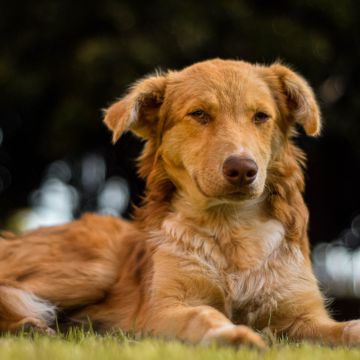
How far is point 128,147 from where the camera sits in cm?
1238

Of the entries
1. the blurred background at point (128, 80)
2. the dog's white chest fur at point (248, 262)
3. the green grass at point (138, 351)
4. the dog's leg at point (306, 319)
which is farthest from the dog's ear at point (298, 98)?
the blurred background at point (128, 80)

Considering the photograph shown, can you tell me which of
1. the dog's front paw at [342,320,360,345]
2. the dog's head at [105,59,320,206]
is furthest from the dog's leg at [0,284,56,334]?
the dog's front paw at [342,320,360,345]

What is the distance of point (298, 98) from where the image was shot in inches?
240

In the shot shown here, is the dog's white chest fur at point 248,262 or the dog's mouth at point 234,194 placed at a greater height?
the dog's mouth at point 234,194

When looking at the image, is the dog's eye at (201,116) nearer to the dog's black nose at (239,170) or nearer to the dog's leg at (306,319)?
the dog's black nose at (239,170)

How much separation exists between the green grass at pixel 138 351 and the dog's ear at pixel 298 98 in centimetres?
186

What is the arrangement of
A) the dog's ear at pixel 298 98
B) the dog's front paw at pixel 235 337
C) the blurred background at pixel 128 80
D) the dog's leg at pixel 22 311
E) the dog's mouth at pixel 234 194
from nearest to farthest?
the dog's front paw at pixel 235 337
the dog's mouth at pixel 234 194
the dog's leg at pixel 22 311
the dog's ear at pixel 298 98
the blurred background at pixel 128 80

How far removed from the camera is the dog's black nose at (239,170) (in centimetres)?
522

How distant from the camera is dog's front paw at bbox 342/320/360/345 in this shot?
5.07m

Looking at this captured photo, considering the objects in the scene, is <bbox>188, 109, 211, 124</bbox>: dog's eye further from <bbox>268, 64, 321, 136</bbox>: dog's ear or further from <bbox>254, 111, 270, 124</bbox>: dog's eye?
<bbox>268, 64, 321, 136</bbox>: dog's ear

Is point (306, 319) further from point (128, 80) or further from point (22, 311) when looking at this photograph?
point (128, 80)

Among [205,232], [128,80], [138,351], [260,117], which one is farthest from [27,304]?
[128,80]

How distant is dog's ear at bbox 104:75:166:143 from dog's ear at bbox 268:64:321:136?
797 mm

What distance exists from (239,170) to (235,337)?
3.96 ft
